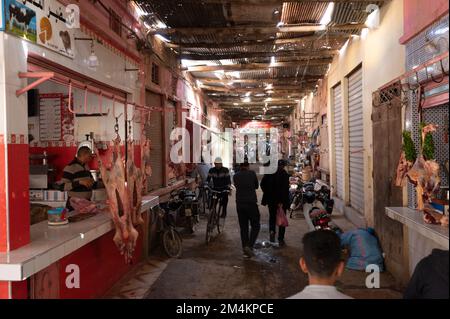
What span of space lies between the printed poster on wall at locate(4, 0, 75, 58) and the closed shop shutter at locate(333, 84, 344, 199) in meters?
7.95

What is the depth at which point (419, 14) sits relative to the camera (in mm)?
4820

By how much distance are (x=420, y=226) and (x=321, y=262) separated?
207 cm

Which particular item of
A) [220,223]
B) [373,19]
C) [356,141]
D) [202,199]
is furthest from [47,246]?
[202,199]

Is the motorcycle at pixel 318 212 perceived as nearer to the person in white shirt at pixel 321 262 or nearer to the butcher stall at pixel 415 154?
the butcher stall at pixel 415 154

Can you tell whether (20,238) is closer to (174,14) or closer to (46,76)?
(46,76)

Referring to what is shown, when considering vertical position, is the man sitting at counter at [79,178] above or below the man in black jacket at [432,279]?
above

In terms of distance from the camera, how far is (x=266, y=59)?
10.7 meters

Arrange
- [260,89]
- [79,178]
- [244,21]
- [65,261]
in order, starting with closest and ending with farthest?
1. [65,261]
2. [79,178]
3. [244,21]
4. [260,89]

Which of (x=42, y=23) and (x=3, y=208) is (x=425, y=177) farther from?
(x=42, y=23)

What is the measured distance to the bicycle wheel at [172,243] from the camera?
711 centimetres

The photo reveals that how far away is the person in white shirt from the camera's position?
216 centimetres

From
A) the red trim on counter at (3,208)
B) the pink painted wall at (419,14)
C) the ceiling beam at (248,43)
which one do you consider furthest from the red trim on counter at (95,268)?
the pink painted wall at (419,14)

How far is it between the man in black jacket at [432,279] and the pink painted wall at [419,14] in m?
2.90

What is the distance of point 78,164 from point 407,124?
15.0 feet
